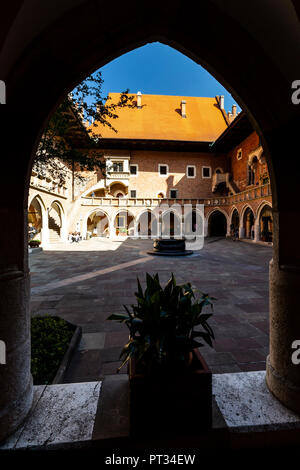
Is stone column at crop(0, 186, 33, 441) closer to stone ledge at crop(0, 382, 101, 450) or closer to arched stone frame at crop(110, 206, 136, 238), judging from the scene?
stone ledge at crop(0, 382, 101, 450)

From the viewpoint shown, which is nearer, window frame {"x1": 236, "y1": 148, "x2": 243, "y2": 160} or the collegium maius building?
the collegium maius building

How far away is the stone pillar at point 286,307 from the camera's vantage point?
1585 millimetres

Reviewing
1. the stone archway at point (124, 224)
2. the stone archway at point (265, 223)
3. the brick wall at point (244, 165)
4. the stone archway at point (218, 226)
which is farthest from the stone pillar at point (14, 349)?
the stone archway at point (218, 226)

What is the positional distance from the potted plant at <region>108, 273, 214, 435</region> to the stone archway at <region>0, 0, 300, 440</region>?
2.58 ft

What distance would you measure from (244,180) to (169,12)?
25218 millimetres

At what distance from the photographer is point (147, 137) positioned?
26922 mm

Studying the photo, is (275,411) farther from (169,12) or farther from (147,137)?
(147,137)

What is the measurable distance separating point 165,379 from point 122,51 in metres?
2.55

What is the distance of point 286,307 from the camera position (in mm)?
1629

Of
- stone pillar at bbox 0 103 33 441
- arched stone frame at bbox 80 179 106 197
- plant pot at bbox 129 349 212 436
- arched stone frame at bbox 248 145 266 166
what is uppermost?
arched stone frame at bbox 248 145 266 166

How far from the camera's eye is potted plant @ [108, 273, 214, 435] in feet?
4.44

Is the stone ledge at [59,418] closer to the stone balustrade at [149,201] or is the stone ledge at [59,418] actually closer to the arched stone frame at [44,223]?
the arched stone frame at [44,223]

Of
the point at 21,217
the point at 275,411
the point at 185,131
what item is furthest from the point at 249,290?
the point at 185,131

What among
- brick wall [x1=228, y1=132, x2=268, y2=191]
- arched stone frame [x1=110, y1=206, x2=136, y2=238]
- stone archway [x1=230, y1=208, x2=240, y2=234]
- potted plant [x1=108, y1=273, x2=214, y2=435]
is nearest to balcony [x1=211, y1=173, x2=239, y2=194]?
brick wall [x1=228, y1=132, x2=268, y2=191]
